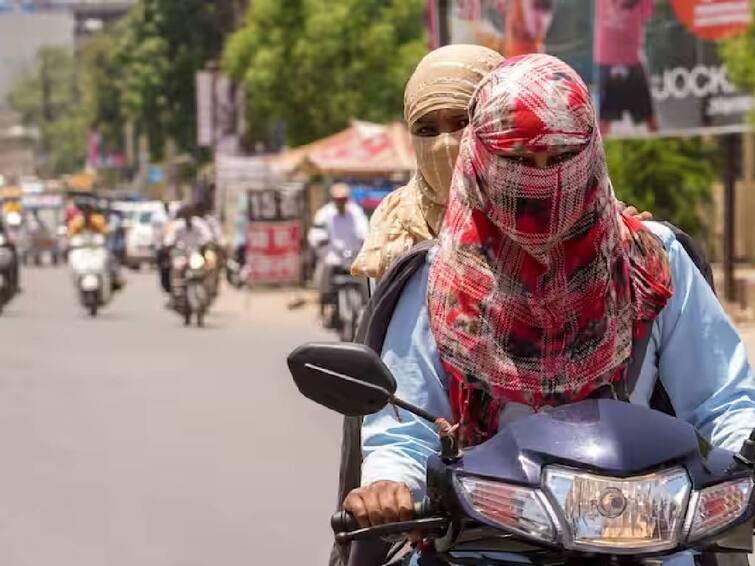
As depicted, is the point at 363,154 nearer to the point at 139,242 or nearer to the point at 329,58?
the point at 329,58

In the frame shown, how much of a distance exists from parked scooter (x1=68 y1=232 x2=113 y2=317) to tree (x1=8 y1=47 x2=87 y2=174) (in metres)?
116

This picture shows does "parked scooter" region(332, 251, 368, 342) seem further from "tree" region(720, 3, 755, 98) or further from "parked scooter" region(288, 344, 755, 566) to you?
"parked scooter" region(288, 344, 755, 566)

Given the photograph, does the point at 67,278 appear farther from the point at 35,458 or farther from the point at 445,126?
the point at 445,126

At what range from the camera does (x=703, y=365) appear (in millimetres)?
3371

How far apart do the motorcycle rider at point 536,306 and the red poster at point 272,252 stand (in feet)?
80.7

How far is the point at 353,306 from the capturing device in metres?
19.2

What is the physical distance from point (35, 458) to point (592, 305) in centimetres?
811

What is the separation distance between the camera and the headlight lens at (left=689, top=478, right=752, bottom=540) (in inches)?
113

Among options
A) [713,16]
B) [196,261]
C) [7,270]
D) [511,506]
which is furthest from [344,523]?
[7,270]

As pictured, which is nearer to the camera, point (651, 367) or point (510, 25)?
point (651, 367)

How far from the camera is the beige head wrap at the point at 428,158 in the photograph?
4.94m

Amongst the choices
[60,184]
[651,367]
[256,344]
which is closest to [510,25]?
[256,344]

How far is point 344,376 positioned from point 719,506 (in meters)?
0.58

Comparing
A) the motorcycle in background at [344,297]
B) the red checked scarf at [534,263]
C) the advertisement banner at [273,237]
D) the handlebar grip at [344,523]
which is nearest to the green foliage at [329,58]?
the advertisement banner at [273,237]
